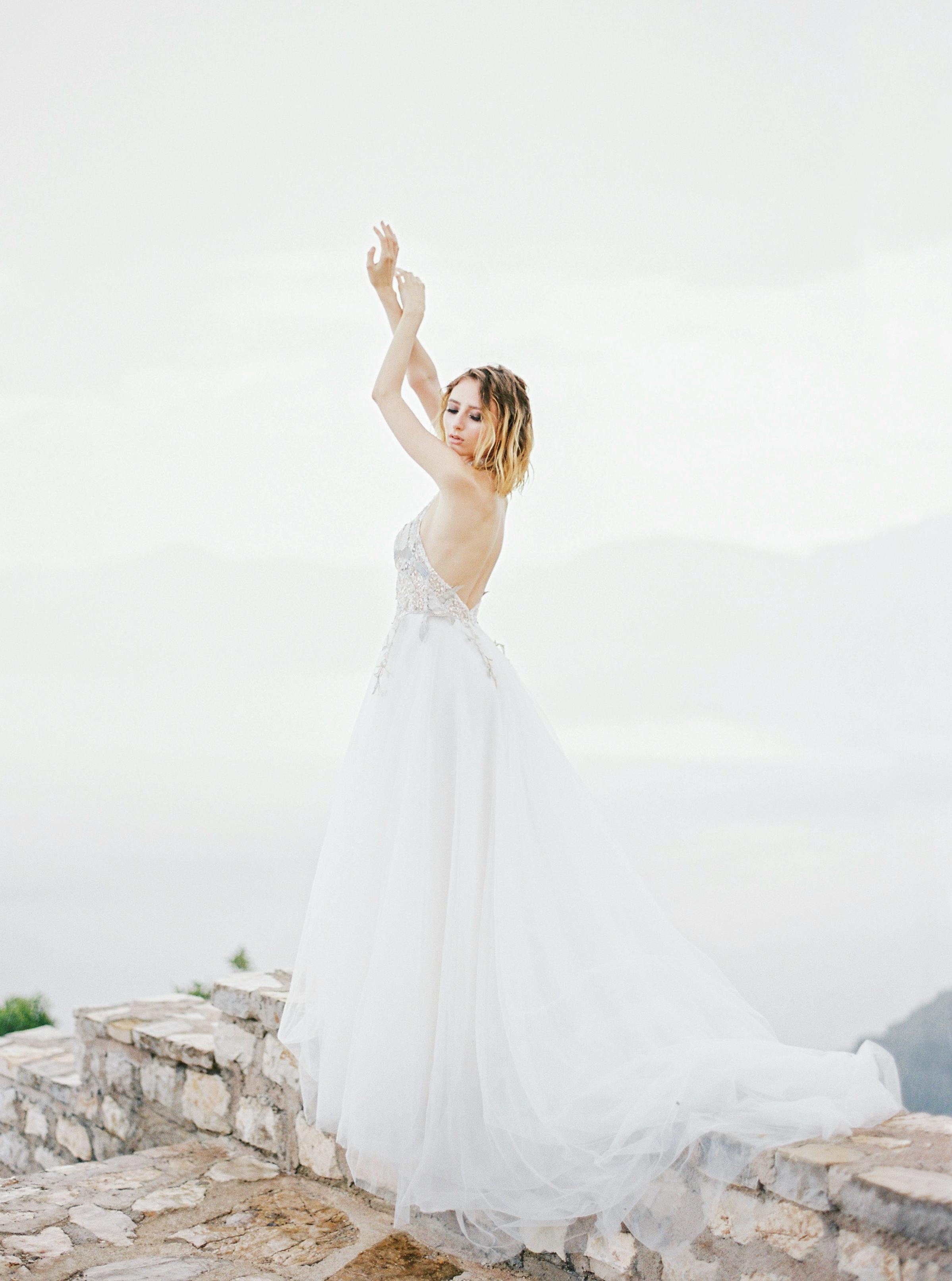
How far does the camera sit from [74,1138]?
4031mm

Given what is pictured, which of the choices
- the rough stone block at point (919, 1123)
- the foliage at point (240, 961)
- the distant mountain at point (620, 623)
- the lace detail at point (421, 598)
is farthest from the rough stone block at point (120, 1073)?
the distant mountain at point (620, 623)

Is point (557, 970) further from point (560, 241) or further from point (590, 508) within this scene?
point (560, 241)

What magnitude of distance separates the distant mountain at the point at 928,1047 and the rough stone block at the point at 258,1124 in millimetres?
1841

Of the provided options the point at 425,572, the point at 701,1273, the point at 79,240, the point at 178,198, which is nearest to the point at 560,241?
the point at 178,198

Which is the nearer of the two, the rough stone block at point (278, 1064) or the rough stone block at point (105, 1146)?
the rough stone block at point (278, 1064)

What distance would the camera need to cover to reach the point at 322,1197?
2.91 m

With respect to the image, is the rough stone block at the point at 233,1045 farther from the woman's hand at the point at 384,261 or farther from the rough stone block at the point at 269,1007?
the woman's hand at the point at 384,261

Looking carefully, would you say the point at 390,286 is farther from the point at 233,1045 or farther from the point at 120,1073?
the point at 120,1073

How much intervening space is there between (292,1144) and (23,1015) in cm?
351

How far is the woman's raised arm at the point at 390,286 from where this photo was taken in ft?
9.80

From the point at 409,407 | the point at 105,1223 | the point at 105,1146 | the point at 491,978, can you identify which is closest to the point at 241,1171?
the point at 105,1223

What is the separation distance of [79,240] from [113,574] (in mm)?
2700

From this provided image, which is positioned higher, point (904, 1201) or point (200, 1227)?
point (904, 1201)

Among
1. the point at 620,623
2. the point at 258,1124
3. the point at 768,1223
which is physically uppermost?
the point at 620,623
